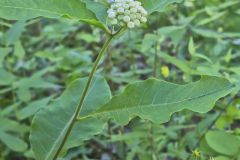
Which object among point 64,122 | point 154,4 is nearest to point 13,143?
point 64,122

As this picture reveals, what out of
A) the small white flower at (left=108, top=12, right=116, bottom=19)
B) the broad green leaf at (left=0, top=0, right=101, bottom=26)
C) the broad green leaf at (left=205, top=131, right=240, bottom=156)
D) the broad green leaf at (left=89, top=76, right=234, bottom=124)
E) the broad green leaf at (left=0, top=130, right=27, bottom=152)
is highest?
the broad green leaf at (left=0, top=0, right=101, bottom=26)

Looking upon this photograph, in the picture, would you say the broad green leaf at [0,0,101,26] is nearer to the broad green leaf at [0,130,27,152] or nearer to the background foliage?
the background foliage

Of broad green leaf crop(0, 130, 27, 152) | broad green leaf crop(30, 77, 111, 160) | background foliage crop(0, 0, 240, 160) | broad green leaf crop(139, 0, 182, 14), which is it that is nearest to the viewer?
broad green leaf crop(139, 0, 182, 14)

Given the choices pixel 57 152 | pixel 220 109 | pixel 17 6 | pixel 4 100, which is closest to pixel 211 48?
pixel 220 109

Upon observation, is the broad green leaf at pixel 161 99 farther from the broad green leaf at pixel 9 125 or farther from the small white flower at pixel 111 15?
the broad green leaf at pixel 9 125

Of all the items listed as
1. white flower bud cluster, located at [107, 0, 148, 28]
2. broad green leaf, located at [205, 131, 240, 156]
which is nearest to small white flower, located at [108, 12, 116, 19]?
white flower bud cluster, located at [107, 0, 148, 28]

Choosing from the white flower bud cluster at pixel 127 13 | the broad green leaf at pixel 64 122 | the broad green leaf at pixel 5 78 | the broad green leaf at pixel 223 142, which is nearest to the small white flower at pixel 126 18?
the white flower bud cluster at pixel 127 13
